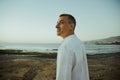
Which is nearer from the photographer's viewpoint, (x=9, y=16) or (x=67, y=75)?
(x=67, y=75)

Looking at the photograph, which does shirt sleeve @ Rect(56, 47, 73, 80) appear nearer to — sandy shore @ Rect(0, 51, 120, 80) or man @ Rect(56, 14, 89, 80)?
man @ Rect(56, 14, 89, 80)

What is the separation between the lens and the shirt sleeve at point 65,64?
93cm

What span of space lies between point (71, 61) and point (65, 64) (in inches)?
1.3

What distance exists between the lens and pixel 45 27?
3.18 meters

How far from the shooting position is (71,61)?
3.12ft

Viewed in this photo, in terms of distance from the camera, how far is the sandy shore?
3.01 metres

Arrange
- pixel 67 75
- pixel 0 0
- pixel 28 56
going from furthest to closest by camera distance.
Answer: pixel 0 0 → pixel 28 56 → pixel 67 75

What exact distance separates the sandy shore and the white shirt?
Result: 2004mm

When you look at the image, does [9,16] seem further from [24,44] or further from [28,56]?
[28,56]

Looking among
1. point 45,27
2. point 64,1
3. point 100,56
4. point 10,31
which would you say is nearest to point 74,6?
point 64,1

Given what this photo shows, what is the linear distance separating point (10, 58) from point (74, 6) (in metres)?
1.25

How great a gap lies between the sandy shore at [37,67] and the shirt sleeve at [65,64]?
2041 mm

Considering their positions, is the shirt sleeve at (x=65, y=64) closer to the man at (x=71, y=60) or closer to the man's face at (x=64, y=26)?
the man at (x=71, y=60)

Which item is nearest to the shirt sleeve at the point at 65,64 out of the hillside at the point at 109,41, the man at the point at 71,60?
the man at the point at 71,60
